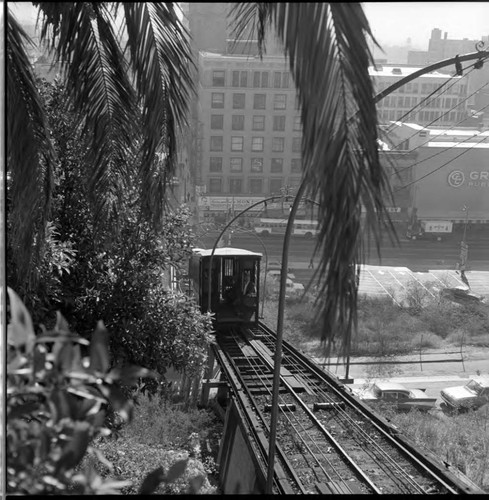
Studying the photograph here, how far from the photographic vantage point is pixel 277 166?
31.5 ft

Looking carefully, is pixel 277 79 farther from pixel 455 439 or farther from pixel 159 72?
pixel 455 439

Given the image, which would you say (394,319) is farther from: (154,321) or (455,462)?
(154,321)

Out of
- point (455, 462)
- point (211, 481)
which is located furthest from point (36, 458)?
point (455, 462)

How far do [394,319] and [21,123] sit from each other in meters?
20.9

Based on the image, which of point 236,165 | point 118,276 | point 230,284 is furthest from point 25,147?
point 230,284

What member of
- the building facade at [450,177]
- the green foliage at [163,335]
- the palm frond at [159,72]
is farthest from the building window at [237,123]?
the palm frond at [159,72]

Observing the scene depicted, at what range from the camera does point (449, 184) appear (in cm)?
1966

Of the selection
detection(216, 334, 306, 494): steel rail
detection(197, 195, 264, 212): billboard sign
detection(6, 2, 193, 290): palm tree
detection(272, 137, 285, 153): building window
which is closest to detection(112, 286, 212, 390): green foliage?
detection(216, 334, 306, 494): steel rail

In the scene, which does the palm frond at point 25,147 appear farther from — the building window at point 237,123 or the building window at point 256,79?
the building window at point 237,123

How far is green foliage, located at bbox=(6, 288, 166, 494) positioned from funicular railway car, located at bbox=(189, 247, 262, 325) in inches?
493

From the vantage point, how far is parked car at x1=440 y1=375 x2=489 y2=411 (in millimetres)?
17281

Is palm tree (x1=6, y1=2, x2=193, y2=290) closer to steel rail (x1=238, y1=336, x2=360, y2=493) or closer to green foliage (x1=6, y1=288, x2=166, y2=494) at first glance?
green foliage (x1=6, y1=288, x2=166, y2=494)

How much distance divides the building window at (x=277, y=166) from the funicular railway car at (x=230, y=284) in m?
4.21

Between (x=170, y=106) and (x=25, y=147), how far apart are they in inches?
23.1
